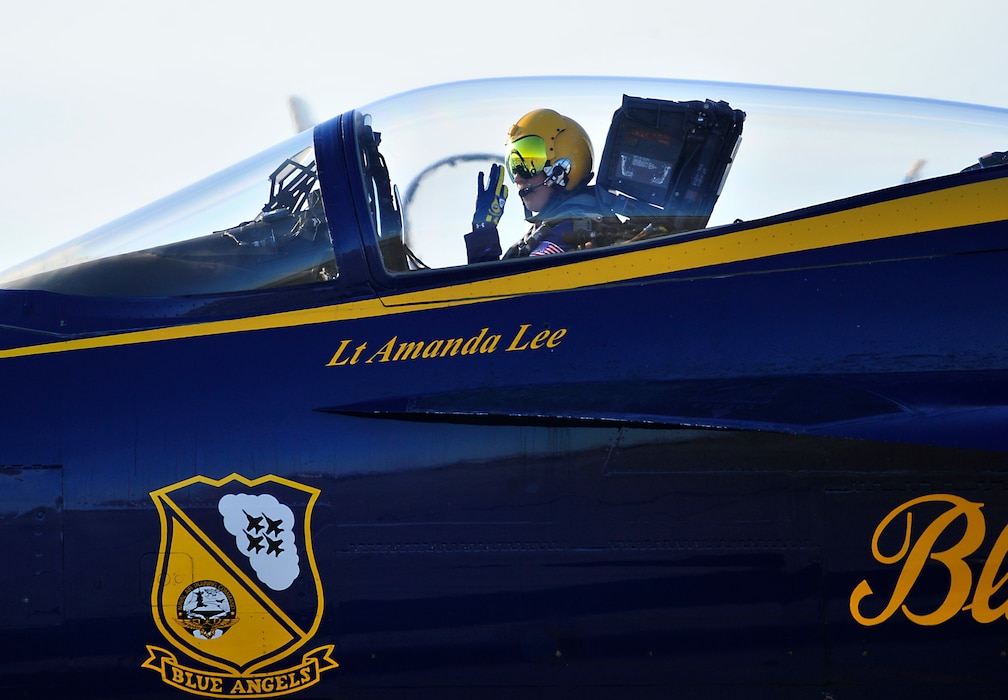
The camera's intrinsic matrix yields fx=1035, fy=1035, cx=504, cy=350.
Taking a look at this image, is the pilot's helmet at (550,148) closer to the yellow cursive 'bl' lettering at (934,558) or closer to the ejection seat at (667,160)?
the ejection seat at (667,160)

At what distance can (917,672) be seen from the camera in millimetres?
3086

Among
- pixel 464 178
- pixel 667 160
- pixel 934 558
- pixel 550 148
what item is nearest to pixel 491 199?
pixel 464 178

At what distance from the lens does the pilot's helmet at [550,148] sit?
3.93 meters

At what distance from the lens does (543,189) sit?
401cm

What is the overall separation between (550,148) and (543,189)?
18cm

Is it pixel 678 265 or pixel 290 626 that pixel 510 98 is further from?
pixel 290 626

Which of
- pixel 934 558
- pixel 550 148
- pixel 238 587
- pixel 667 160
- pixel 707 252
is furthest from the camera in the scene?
pixel 667 160

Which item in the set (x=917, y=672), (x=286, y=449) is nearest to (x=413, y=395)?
(x=286, y=449)

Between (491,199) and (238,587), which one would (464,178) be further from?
(238,587)

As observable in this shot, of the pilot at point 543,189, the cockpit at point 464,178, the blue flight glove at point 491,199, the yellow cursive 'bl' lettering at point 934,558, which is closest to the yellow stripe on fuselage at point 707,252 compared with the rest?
the cockpit at point 464,178

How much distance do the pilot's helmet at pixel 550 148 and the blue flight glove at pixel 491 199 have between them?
72mm

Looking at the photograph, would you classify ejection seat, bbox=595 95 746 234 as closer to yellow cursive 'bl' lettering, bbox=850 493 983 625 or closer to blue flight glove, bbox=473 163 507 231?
blue flight glove, bbox=473 163 507 231

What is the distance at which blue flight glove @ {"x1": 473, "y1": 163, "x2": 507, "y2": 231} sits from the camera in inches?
153

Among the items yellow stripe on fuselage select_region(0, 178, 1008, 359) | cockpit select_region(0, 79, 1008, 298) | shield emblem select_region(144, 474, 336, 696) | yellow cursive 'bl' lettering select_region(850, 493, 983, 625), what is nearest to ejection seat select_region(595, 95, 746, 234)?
cockpit select_region(0, 79, 1008, 298)
